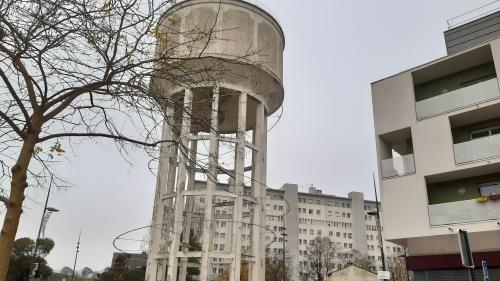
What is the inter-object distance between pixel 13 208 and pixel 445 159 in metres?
14.4

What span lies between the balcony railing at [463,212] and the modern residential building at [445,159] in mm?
Answer: 29

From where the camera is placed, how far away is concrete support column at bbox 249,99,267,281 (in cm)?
1872

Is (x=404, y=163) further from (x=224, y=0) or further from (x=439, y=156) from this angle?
(x=224, y=0)

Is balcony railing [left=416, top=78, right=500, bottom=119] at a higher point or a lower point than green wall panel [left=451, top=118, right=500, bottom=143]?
higher

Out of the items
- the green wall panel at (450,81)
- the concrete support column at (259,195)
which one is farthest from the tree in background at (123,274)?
the green wall panel at (450,81)

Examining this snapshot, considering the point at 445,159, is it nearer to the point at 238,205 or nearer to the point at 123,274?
the point at 238,205

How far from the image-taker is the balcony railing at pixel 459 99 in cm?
1571

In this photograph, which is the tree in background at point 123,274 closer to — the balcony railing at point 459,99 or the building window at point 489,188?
the balcony railing at point 459,99

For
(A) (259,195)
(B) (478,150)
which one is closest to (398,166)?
(B) (478,150)

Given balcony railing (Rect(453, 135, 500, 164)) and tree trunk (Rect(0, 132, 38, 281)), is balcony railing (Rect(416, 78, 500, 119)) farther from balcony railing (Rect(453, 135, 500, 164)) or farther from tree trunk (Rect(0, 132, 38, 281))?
tree trunk (Rect(0, 132, 38, 281))

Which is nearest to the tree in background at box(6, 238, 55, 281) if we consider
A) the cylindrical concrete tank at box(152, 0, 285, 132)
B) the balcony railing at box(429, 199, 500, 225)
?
the cylindrical concrete tank at box(152, 0, 285, 132)

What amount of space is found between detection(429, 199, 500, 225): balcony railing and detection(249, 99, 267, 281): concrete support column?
21.5 feet

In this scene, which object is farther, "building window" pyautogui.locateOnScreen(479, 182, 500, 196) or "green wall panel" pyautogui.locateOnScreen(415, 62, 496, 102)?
"green wall panel" pyautogui.locateOnScreen(415, 62, 496, 102)

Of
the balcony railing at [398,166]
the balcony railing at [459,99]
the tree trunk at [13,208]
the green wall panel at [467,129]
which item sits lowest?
the tree trunk at [13,208]
